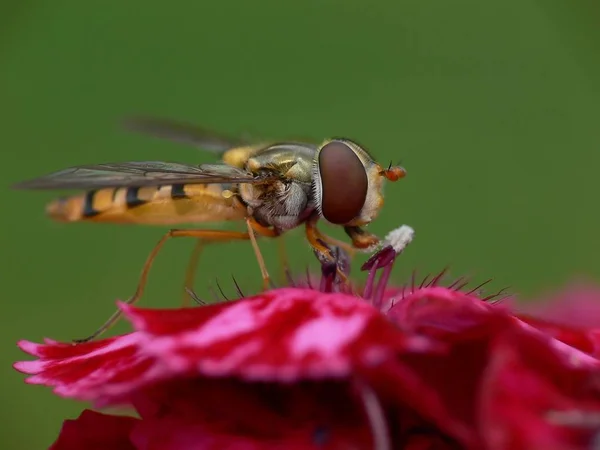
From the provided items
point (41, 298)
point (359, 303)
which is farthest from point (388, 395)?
point (41, 298)

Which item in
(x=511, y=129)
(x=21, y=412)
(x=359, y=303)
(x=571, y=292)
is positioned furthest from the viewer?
(x=511, y=129)

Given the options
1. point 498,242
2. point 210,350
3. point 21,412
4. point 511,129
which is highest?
point 210,350

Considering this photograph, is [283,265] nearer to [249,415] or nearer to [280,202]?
[280,202]

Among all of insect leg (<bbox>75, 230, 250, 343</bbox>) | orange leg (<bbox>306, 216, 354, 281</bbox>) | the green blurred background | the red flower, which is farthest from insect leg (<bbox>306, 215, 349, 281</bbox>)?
the green blurred background

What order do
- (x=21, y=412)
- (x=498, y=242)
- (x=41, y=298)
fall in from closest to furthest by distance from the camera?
(x=21, y=412) → (x=41, y=298) → (x=498, y=242)

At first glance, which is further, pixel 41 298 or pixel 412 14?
pixel 412 14

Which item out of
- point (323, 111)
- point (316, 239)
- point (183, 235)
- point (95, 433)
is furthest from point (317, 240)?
point (323, 111)

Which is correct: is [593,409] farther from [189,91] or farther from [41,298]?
[189,91]
